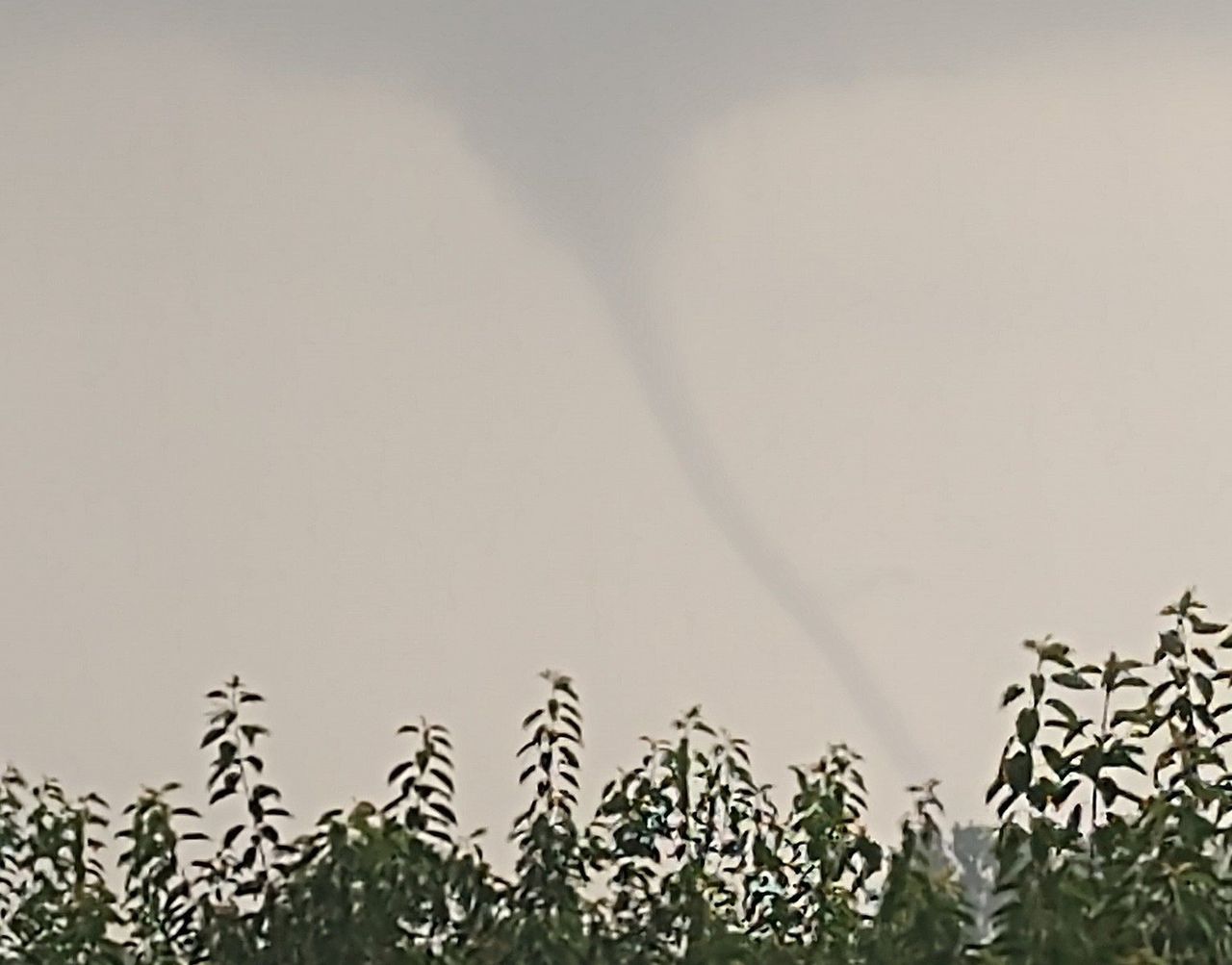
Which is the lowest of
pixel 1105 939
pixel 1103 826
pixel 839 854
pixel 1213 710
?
pixel 1105 939

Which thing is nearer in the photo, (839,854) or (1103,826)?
(1103,826)

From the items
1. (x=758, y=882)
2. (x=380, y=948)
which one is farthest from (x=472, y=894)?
(x=758, y=882)

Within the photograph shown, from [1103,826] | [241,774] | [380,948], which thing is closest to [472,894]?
[380,948]

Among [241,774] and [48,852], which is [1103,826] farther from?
[48,852]

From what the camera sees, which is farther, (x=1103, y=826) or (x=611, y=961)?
(x=611, y=961)

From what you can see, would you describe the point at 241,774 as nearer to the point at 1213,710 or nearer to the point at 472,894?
the point at 472,894

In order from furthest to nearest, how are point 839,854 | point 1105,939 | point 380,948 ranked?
1. point 839,854
2. point 380,948
3. point 1105,939

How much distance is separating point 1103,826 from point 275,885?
4.42m

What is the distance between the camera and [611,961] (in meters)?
12.0

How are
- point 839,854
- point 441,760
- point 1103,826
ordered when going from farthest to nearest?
point 839,854
point 441,760
point 1103,826

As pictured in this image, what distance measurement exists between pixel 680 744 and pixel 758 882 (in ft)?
2.86

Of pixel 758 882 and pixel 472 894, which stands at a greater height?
pixel 758 882

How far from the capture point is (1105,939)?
8.95 meters

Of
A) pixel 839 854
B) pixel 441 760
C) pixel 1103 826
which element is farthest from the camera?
pixel 839 854
